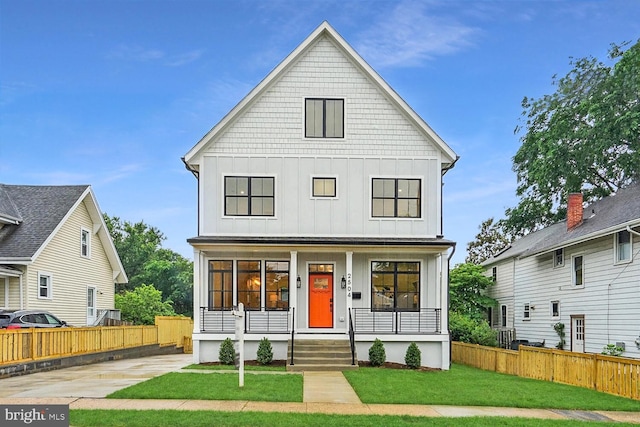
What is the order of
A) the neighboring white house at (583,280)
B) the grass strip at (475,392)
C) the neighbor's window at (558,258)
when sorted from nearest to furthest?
the grass strip at (475,392) → the neighboring white house at (583,280) → the neighbor's window at (558,258)

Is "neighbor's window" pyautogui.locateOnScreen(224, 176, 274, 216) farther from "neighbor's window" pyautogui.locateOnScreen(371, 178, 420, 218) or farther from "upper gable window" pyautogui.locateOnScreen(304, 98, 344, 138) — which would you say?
"neighbor's window" pyautogui.locateOnScreen(371, 178, 420, 218)

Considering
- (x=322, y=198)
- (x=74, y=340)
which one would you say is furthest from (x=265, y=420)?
(x=74, y=340)

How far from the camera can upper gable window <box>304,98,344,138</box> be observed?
2031cm

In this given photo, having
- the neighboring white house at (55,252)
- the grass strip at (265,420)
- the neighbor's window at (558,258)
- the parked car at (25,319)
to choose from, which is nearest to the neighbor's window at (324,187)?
the parked car at (25,319)

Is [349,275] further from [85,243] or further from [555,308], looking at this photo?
[85,243]

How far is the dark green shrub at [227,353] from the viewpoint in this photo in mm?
18109

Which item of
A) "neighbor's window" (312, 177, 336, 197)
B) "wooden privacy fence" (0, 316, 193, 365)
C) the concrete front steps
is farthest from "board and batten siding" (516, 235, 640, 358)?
"wooden privacy fence" (0, 316, 193, 365)

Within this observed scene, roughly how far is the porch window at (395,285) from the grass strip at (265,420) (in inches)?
393

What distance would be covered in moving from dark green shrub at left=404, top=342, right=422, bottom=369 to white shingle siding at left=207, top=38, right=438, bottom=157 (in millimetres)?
6593

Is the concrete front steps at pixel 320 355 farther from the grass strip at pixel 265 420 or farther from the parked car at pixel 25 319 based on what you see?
the parked car at pixel 25 319

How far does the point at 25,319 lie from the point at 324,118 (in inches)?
468

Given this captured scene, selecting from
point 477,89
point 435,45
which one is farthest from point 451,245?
point 477,89

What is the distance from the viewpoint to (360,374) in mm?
15789

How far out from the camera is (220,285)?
19.8 metres
